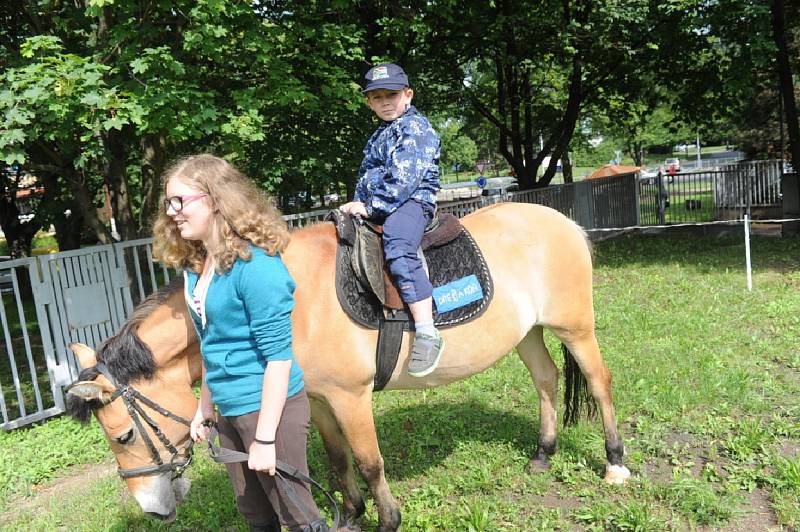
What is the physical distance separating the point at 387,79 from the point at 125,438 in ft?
6.88

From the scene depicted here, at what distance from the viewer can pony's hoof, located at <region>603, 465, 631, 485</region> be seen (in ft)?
12.6

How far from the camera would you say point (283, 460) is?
220 centimetres

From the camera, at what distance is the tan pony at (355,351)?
2516mm

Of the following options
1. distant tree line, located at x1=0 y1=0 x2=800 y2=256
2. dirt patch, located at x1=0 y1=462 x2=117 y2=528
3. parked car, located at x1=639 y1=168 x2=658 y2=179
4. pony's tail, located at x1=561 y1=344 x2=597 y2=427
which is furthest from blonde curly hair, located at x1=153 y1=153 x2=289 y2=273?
parked car, located at x1=639 y1=168 x2=658 y2=179

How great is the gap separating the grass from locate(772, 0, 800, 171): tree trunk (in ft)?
22.7

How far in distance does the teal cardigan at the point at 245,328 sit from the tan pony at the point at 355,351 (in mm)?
499

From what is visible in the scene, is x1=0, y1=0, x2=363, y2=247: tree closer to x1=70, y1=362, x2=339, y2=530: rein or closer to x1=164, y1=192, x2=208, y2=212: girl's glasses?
x1=70, y1=362, x2=339, y2=530: rein

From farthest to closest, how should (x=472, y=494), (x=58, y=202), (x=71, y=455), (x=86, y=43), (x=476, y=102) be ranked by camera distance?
(x=476, y=102)
(x=58, y=202)
(x=86, y=43)
(x=71, y=455)
(x=472, y=494)

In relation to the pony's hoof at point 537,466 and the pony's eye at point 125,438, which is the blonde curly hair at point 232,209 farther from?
the pony's hoof at point 537,466

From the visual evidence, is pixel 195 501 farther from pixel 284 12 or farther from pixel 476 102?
pixel 476 102

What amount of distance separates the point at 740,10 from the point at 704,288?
15.6ft

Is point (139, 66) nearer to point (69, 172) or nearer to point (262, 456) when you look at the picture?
point (69, 172)

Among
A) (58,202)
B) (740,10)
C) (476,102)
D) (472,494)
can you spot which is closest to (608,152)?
(476,102)

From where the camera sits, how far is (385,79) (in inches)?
125
